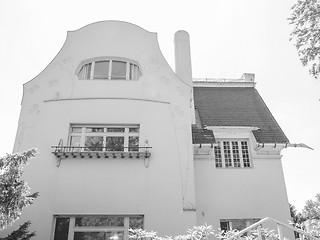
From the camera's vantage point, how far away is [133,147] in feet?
35.9

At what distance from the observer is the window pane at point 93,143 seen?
36.7 feet

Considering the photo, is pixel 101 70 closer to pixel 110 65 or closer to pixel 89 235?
pixel 110 65

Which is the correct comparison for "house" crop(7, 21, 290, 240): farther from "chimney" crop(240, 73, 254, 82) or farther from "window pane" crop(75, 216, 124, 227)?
"chimney" crop(240, 73, 254, 82)

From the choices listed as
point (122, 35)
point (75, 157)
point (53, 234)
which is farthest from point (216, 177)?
point (122, 35)

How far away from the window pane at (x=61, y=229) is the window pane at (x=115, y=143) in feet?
10.0

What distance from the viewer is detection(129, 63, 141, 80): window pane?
42.4ft

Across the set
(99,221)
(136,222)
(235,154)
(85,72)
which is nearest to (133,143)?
(136,222)

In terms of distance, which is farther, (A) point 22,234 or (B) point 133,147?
(B) point 133,147

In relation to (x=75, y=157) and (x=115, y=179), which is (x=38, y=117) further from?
(x=115, y=179)

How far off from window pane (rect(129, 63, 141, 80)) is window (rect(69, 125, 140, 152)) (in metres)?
2.52

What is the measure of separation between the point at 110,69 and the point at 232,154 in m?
7.06

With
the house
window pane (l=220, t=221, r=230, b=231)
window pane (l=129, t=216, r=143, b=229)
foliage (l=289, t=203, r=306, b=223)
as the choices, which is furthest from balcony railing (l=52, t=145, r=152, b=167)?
foliage (l=289, t=203, r=306, b=223)

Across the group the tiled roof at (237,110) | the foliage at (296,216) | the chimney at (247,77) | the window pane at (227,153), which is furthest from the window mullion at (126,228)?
the foliage at (296,216)

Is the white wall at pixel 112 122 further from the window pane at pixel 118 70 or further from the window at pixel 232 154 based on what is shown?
the window at pixel 232 154
